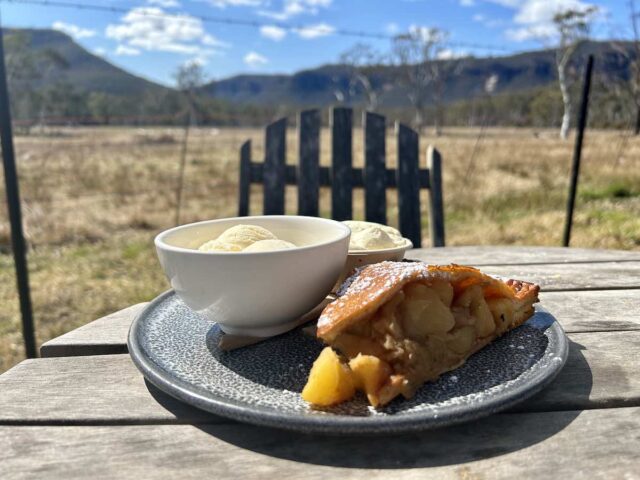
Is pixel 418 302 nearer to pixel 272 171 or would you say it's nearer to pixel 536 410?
pixel 536 410

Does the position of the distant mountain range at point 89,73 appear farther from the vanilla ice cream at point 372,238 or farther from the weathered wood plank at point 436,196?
the vanilla ice cream at point 372,238

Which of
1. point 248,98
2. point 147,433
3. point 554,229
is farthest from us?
point 248,98

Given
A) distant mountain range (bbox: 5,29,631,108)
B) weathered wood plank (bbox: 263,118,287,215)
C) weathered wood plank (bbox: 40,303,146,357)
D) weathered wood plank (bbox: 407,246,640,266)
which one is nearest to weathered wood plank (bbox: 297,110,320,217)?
weathered wood plank (bbox: 263,118,287,215)

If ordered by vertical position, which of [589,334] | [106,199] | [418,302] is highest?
[418,302]

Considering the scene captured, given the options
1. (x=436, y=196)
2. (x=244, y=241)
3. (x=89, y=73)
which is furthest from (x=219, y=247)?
(x=89, y=73)

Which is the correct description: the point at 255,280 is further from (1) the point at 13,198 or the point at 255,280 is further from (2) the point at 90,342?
(1) the point at 13,198

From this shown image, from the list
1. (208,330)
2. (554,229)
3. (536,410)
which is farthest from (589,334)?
(554,229)

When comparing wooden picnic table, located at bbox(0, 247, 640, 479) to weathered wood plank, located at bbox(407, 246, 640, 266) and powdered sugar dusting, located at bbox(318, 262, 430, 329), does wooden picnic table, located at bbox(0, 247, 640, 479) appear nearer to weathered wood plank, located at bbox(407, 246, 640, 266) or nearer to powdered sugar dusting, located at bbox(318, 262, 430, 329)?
powdered sugar dusting, located at bbox(318, 262, 430, 329)

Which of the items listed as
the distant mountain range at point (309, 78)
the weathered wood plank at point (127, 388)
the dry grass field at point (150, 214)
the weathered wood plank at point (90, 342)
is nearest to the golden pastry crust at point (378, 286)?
the weathered wood plank at point (127, 388)
